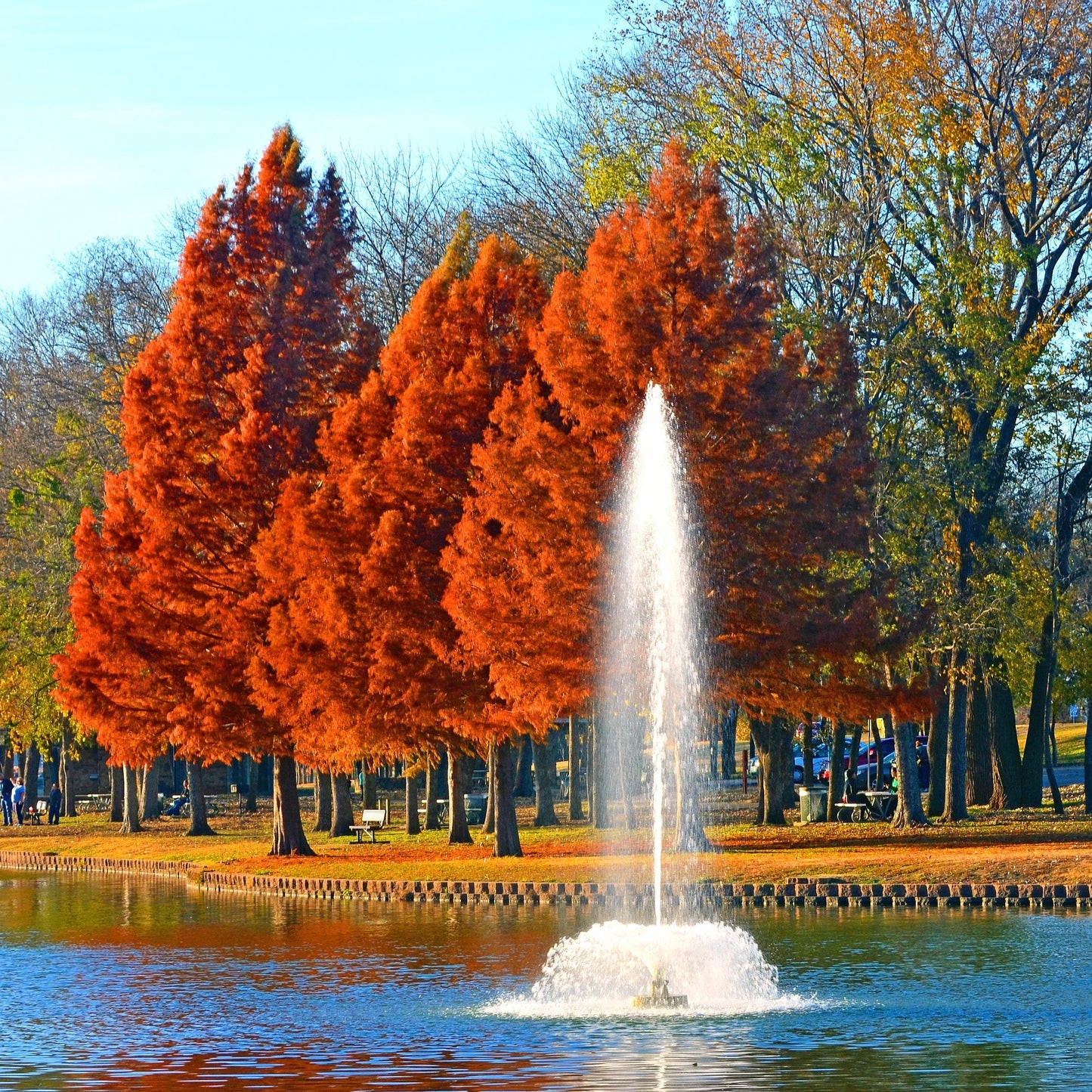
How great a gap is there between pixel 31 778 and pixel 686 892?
45136mm

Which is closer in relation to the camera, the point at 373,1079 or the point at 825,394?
the point at 373,1079

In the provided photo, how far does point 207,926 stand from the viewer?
1056 inches

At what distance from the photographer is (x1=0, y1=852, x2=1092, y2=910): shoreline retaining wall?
25875 mm

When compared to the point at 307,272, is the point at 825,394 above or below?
below

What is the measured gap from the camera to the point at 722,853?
107ft

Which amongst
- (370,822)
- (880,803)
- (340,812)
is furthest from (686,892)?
(340,812)

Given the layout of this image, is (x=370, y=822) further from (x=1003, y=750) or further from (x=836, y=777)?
(x=1003, y=750)

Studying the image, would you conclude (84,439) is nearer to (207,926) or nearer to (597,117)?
(597,117)

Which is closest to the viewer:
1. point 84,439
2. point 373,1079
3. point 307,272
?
point 373,1079

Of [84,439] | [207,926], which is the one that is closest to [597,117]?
[84,439]

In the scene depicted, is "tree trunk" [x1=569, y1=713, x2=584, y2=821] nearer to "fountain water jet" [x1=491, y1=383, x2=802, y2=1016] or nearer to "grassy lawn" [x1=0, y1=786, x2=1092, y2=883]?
"grassy lawn" [x1=0, y1=786, x2=1092, y2=883]

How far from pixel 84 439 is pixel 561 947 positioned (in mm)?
34297

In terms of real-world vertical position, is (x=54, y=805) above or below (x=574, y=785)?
below

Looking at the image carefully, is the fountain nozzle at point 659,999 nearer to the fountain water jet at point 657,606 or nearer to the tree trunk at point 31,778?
the fountain water jet at point 657,606
